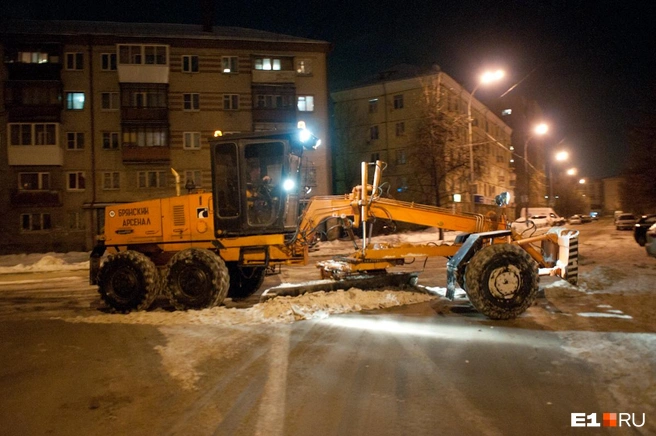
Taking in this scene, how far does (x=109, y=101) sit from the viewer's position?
123 feet

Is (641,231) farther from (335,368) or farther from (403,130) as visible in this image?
(403,130)

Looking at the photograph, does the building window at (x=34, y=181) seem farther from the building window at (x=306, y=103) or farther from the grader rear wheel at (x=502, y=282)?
the grader rear wheel at (x=502, y=282)

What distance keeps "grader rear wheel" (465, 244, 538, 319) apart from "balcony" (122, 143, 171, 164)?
3272 cm

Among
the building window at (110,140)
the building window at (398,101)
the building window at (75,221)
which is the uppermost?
the building window at (398,101)

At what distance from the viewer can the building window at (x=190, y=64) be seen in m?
38.4

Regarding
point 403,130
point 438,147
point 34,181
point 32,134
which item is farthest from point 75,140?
point 438,147

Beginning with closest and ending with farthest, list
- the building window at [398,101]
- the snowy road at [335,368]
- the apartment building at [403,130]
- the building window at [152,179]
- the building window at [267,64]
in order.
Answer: the snowy road at [335,368], the apartment building at [403,130], the building window at [152,179], the building window at [267,64], the building window at [398,101]

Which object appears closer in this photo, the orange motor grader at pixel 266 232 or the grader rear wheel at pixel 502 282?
the grader rear wheel at pixel 502 282

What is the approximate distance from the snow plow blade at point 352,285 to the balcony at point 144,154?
29.8 meters

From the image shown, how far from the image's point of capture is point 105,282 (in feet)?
33.9

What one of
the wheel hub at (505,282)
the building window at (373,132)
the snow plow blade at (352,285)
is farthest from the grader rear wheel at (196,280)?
the building window at (373,132)

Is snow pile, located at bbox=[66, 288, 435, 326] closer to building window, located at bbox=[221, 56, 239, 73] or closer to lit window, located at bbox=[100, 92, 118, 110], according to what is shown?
lit window, located at bbox=[100, 92, 118, 110]

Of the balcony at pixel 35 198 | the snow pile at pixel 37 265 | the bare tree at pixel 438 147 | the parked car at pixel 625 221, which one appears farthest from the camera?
the parked car at pixel 625 221

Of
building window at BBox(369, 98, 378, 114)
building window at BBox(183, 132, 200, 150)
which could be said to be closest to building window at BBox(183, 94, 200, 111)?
building window at BBox(183, 132, 200, 150)
